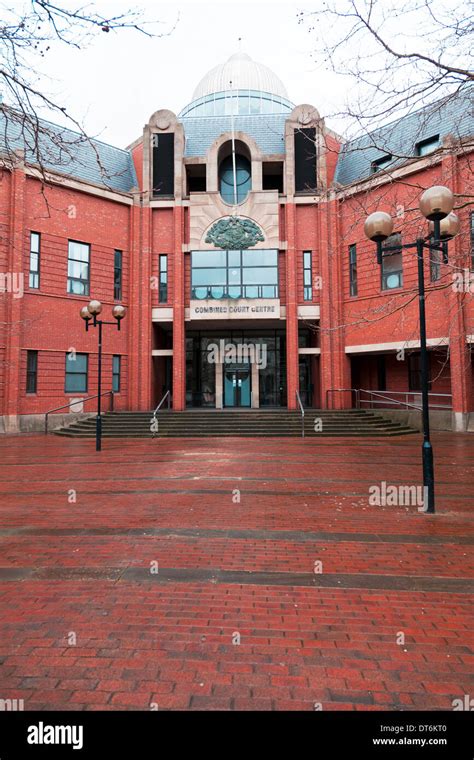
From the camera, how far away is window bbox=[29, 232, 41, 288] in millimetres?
19000

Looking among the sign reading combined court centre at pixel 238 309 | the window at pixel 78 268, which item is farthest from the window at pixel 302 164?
the window at pixel 78 268

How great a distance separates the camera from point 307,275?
72.8 ft

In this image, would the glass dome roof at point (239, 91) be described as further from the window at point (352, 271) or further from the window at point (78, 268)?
the window at point (78, 268)

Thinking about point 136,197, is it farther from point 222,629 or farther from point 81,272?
point 222,629

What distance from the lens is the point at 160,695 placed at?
85.0 inches

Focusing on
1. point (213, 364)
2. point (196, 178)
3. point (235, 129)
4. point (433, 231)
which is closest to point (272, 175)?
point (235, 129)

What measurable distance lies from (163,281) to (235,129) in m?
11.1

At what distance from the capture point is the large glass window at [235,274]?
2205 centimetres

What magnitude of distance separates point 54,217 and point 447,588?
21.4 meters

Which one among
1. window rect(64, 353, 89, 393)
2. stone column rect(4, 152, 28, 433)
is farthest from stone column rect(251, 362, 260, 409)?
stone column rect(4, 152, 28, 433)

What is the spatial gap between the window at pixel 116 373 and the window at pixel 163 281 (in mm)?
4078

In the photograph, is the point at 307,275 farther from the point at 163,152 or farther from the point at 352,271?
the point at 163,152

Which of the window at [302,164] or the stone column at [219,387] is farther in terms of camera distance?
the stone column at [219,387]
